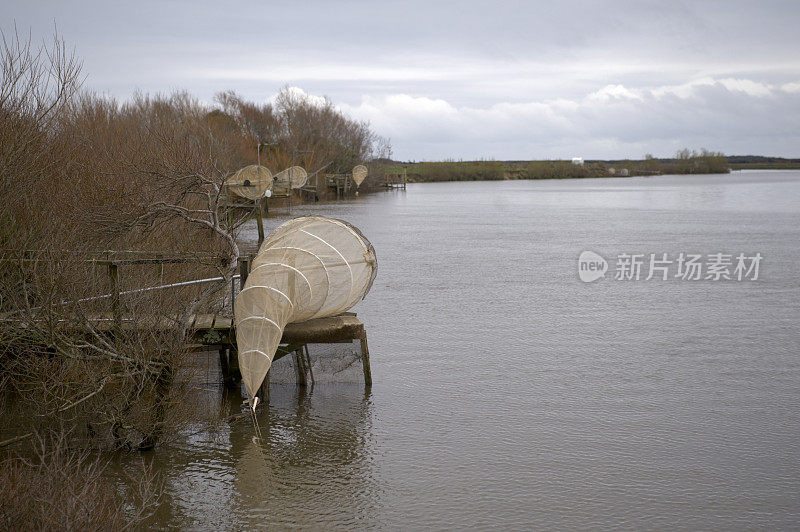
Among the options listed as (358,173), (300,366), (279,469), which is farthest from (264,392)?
(358,173)

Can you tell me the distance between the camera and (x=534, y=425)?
8.06 metres

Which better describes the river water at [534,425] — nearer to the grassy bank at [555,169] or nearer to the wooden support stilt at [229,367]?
the wooden support stilt at [229,367]

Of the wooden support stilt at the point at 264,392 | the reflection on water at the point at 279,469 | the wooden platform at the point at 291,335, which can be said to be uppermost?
the wooden platform at the point at 291,335

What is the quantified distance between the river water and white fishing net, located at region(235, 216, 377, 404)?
0.84m

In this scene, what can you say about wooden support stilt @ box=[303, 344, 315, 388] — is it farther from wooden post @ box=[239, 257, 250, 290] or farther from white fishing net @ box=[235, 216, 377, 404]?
wooden post @ box=[239, 257, 250, 290]

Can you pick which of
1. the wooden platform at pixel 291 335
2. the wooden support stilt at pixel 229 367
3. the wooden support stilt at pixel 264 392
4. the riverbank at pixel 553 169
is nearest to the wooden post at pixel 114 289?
the wooden platform at pixel 291 335

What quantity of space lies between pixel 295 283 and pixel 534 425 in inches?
105

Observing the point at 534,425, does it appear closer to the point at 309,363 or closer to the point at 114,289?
the point at 309,363

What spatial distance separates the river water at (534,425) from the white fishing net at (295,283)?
841 mm

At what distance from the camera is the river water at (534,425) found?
6293 millimetres

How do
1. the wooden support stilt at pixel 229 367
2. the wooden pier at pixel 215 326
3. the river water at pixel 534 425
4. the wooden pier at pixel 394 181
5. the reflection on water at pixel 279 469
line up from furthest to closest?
the wooden pier at pixel 394 181 → the wooden support stilt at pixel 229 367 → the wooden pier at pixel 215 326 → the river water at pixel 534 425 → the reflection on water at pixel 279 469

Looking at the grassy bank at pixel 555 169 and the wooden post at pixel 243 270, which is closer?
the wooden post at pixel 243 270

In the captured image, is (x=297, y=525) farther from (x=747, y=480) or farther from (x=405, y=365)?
(x=405, y=365)

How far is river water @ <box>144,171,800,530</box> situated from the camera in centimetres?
629
